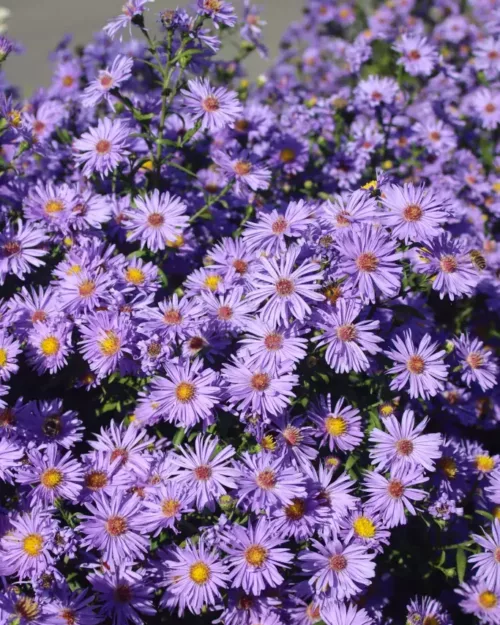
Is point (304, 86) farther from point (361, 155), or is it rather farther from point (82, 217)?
point (82, 217)

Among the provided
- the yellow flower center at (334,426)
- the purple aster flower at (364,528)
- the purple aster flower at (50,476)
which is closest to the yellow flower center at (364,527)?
the purple aster flower at (364,528)

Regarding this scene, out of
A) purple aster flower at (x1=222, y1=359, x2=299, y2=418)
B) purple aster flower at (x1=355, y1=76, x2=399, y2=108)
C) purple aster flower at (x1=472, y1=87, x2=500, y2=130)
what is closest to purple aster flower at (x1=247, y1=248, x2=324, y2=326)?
purple aster flower at (x1=222, y1=359, x2=299, y2=418)

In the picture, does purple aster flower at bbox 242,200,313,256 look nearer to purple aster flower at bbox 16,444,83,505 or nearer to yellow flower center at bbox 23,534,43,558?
purple aster flower at bbox 16,444,83,505

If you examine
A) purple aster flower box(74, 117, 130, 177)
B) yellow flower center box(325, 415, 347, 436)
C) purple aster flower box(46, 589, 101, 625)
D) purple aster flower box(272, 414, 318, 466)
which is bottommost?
purple aster flower box(46, 589, 101, 625)

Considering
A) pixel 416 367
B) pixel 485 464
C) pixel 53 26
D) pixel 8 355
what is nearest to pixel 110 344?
pixel 8 355

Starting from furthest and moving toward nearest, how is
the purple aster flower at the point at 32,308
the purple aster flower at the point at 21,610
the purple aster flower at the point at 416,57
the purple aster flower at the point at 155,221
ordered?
1. the purple aster flower at the point at 416,57
2. the purple aster flower at the point at 155,221
3. the purple aster flower at the point at 32,308
4. the purple aster flower at the point at 21,610

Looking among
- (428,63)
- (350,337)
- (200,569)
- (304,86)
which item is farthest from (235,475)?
(304,86)

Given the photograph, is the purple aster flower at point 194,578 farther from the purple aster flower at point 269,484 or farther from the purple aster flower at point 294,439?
the purple aster flower at point 294,439
